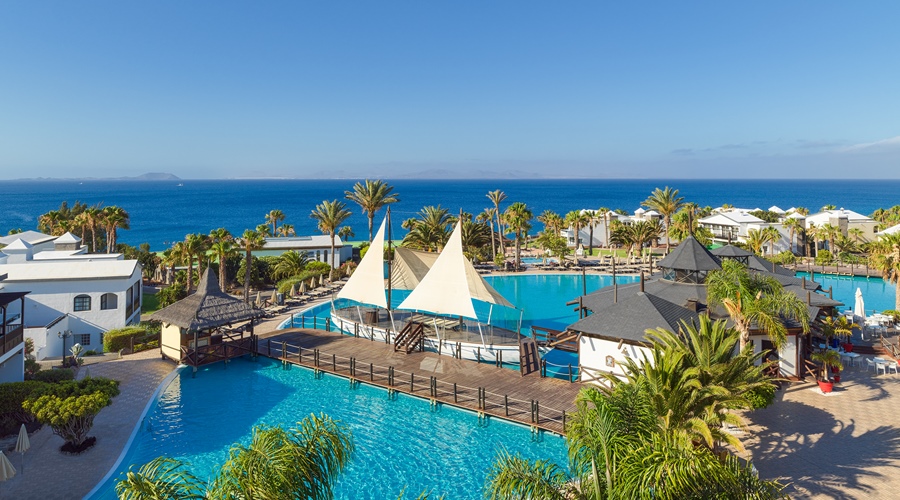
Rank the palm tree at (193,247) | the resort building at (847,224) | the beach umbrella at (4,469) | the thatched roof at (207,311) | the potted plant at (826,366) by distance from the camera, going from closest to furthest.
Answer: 1. the beach umbrella at (4,469)
2. the potted plant at (826,366)
3. the thatched roof at (207,311)
4. the palm tree at (193,247)
5. the resort building at (847,224)

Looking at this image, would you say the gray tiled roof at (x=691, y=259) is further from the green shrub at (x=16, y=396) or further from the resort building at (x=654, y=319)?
the green shrub at (x=16, y=396)

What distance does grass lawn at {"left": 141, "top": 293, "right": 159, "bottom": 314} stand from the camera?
41.7 m

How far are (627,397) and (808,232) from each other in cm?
6639

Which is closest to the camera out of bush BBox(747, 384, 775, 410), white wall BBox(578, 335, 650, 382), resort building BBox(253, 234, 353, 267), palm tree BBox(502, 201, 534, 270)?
bush BBox(747, 384, 775, 410)

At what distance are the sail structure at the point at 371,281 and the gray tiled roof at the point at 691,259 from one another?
53.0ft

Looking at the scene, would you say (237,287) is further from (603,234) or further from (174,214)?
(174,214)

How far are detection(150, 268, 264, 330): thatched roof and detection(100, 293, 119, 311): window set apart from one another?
6281 millimetres

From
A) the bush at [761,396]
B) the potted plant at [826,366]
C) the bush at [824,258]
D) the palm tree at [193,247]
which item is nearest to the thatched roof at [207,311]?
the palm tree at [193,247]

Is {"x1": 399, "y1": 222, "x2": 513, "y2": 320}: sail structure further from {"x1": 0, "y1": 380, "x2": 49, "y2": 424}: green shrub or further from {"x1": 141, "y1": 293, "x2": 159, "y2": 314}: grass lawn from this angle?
{"x1": 141, "y1": 293, "x2": 159, "y2": 314}: grass lawn

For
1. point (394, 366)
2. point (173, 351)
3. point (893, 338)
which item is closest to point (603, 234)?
point (893, 338)

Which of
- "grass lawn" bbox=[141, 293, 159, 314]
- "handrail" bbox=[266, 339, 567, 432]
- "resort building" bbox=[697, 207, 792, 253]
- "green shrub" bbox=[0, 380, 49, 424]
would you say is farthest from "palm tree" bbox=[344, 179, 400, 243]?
"resort building" bbox=[697, 207, 792, 253]

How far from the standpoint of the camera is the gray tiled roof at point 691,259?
25.8 m

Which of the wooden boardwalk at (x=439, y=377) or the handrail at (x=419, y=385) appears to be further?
the wooden boardwalk at (x=439, y=377)

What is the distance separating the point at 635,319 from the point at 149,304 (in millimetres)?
40121
